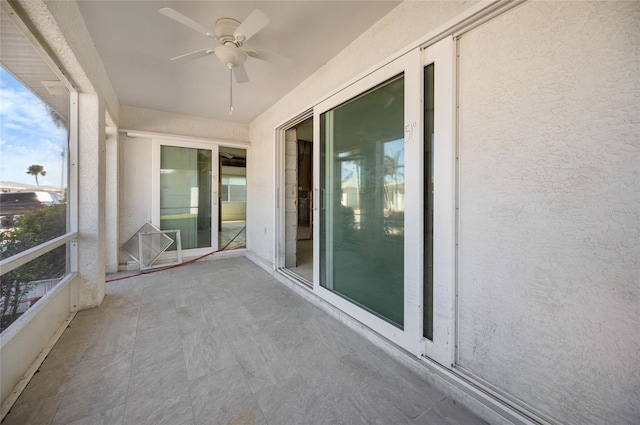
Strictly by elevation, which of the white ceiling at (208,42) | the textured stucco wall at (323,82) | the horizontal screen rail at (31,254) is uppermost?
the white ceiling at (208,42)

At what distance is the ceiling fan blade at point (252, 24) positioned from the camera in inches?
62.6

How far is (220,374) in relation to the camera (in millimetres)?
1543

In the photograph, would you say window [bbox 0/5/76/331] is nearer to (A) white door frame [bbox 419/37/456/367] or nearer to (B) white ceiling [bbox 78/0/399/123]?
(B) white ceiling [bbox 78/0/399/123]

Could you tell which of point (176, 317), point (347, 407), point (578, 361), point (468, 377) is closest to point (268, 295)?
point (176, 317)

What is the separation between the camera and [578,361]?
1.05m

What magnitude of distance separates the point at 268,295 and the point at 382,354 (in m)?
1.47

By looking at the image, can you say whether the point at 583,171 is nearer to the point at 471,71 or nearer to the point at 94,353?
the point at 471,71

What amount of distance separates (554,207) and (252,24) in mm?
2054

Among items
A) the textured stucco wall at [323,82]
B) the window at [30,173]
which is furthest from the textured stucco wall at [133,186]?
the window at [30,173]

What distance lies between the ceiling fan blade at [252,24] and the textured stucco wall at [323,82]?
2.68 ft

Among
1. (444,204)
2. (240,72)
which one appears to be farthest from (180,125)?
(444,204)

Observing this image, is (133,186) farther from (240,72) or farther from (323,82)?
(323,82)

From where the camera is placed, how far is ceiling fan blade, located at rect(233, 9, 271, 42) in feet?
5.22

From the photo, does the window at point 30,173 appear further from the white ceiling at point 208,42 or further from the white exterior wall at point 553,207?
the white exterior wall at point 553,207
